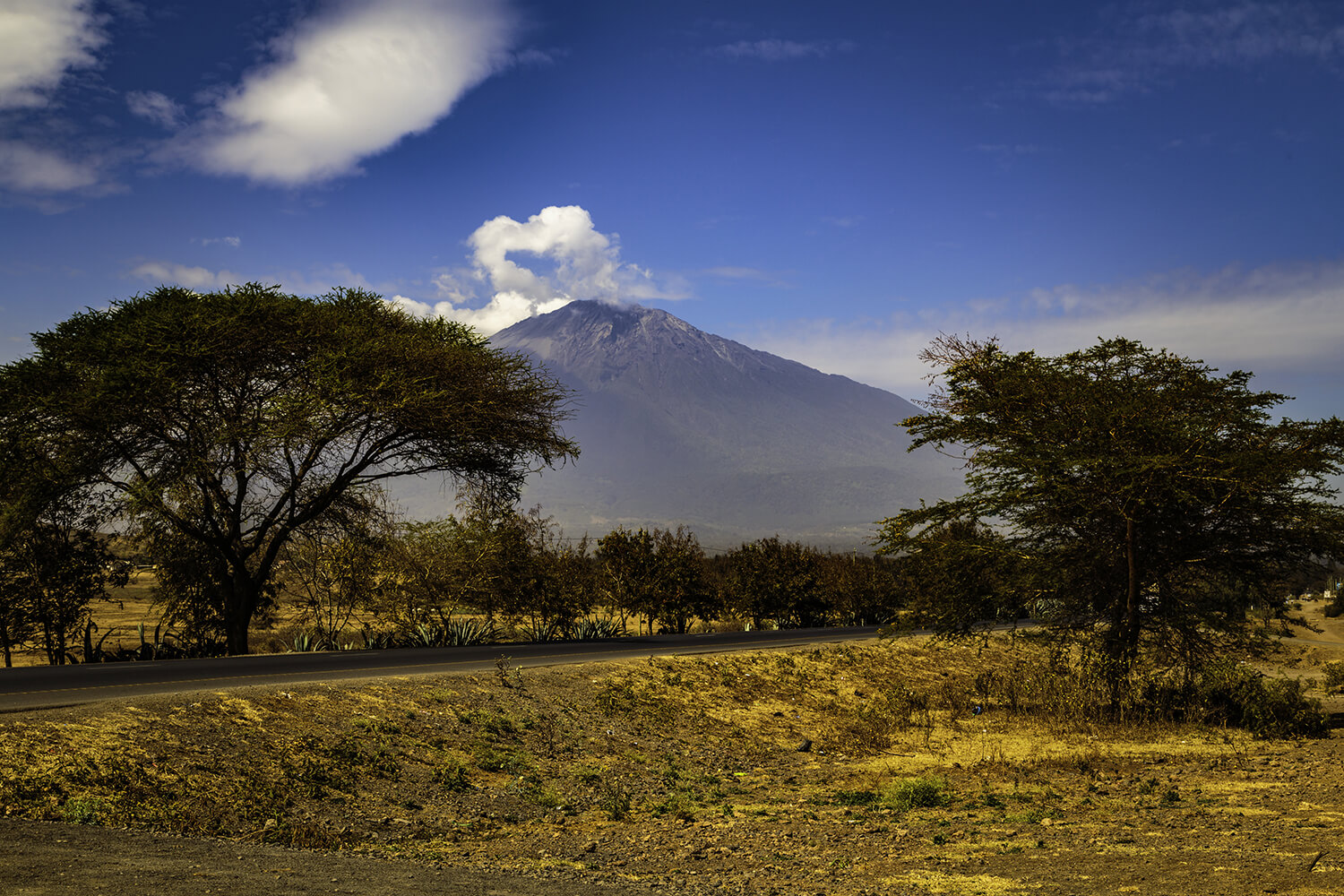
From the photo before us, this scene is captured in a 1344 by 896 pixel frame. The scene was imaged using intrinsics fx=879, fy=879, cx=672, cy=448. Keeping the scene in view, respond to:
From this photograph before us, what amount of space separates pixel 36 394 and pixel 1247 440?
25.8m

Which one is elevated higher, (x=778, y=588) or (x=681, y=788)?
(x=778, y=588)

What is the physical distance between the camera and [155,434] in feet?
72.7

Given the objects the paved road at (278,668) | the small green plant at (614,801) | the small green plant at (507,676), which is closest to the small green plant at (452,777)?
the small green plant at (614,801)

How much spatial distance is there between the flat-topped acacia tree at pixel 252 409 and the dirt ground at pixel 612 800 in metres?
9.05

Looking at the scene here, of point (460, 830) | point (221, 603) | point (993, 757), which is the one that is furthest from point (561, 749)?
point (221, 603)

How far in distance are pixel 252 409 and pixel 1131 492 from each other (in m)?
20.1

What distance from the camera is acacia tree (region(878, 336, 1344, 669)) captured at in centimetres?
1515

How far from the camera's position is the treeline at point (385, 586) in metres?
23.6

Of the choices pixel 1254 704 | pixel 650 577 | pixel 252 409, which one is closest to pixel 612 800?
pixel 1254 704

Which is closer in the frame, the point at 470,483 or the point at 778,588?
the point at 470,483

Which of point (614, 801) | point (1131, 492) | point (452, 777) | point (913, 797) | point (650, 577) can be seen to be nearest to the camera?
point (614, 801)

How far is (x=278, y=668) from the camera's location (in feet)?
54.4

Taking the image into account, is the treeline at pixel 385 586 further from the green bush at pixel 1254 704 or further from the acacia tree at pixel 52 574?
the green bush at pixel 1254 704

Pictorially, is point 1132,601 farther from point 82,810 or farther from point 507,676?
point 82,810
